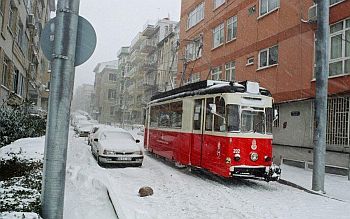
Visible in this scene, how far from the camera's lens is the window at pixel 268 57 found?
62.3 ft

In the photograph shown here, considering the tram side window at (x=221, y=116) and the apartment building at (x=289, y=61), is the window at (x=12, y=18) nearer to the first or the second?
the apartment building at (x=289, y=61)

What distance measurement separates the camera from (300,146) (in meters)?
16.2

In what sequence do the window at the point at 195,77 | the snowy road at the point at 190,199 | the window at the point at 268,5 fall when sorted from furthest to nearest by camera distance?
1. the window at the point at 195,77
2. the window at the point at 268,5
3. the snowy road at the point at 190,199

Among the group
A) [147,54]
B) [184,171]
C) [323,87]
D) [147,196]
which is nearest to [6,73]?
[184,171]

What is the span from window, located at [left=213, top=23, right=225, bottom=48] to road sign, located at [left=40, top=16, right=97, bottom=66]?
21380 millimetres

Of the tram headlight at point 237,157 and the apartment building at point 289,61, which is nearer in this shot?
the tram headlight at point 237,157

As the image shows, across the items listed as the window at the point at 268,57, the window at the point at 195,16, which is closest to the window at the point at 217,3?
the window at the point at 195,16

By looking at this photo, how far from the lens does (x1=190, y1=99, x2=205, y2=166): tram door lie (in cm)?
1254

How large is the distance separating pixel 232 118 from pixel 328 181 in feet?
14.2

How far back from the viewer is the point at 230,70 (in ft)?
80.1

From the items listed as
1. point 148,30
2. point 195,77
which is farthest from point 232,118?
point 148,30

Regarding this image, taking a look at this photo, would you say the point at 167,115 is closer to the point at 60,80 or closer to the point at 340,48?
the point at 340,48

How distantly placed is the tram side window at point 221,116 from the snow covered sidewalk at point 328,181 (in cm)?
303

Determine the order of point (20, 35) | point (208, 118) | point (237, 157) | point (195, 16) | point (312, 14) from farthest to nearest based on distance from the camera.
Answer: point (195, 16)
point (20, 35)
point (312, 14)
point (208, 118)
point (237, 157)
